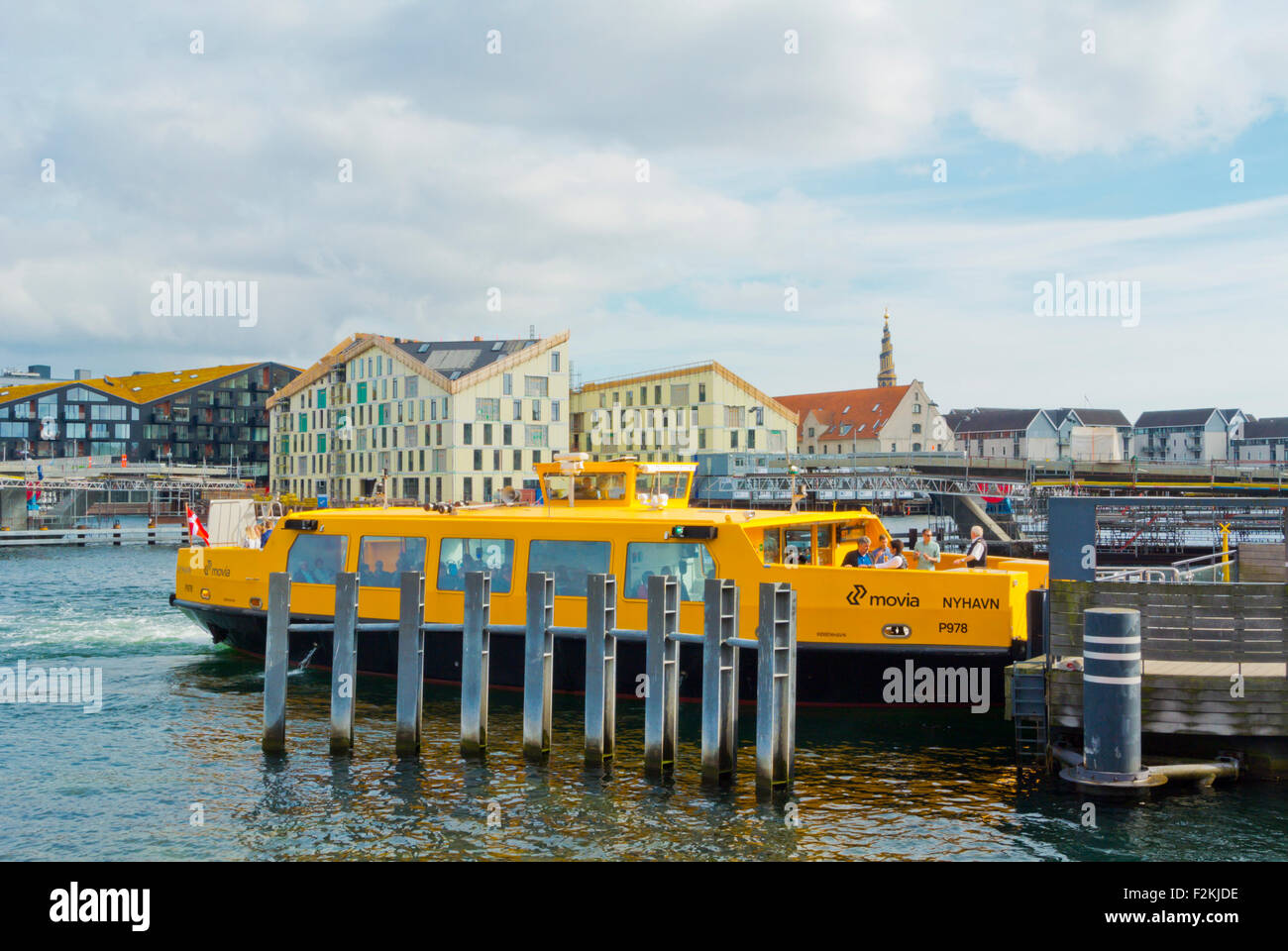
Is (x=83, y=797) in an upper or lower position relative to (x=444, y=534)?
lower

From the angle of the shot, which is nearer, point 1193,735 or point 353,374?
point 1193,735

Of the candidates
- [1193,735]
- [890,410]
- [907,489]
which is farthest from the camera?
[890,410]

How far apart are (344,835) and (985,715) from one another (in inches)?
359

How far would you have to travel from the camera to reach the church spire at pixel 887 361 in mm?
172875

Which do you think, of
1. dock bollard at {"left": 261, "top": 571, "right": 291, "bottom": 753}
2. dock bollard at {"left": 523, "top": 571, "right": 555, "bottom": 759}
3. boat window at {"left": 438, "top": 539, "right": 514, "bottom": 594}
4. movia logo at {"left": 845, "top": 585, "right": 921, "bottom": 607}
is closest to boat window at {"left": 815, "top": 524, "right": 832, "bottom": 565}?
movia logo at {"left": 845, "top": 585, "right": 921, "bottom": 607}

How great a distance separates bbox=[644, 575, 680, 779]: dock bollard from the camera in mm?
12602

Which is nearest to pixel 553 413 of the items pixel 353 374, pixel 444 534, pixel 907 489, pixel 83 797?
pixel 353 374

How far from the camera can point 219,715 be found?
1698 cm

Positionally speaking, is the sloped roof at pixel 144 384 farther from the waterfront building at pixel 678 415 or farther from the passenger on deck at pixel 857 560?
the passenger on deck at pixel 857 560

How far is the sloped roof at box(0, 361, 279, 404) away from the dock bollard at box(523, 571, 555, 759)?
5121 inches

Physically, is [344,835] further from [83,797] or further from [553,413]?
[553,413]

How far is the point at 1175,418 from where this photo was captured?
152625 mm

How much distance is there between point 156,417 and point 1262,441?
5453 inches
